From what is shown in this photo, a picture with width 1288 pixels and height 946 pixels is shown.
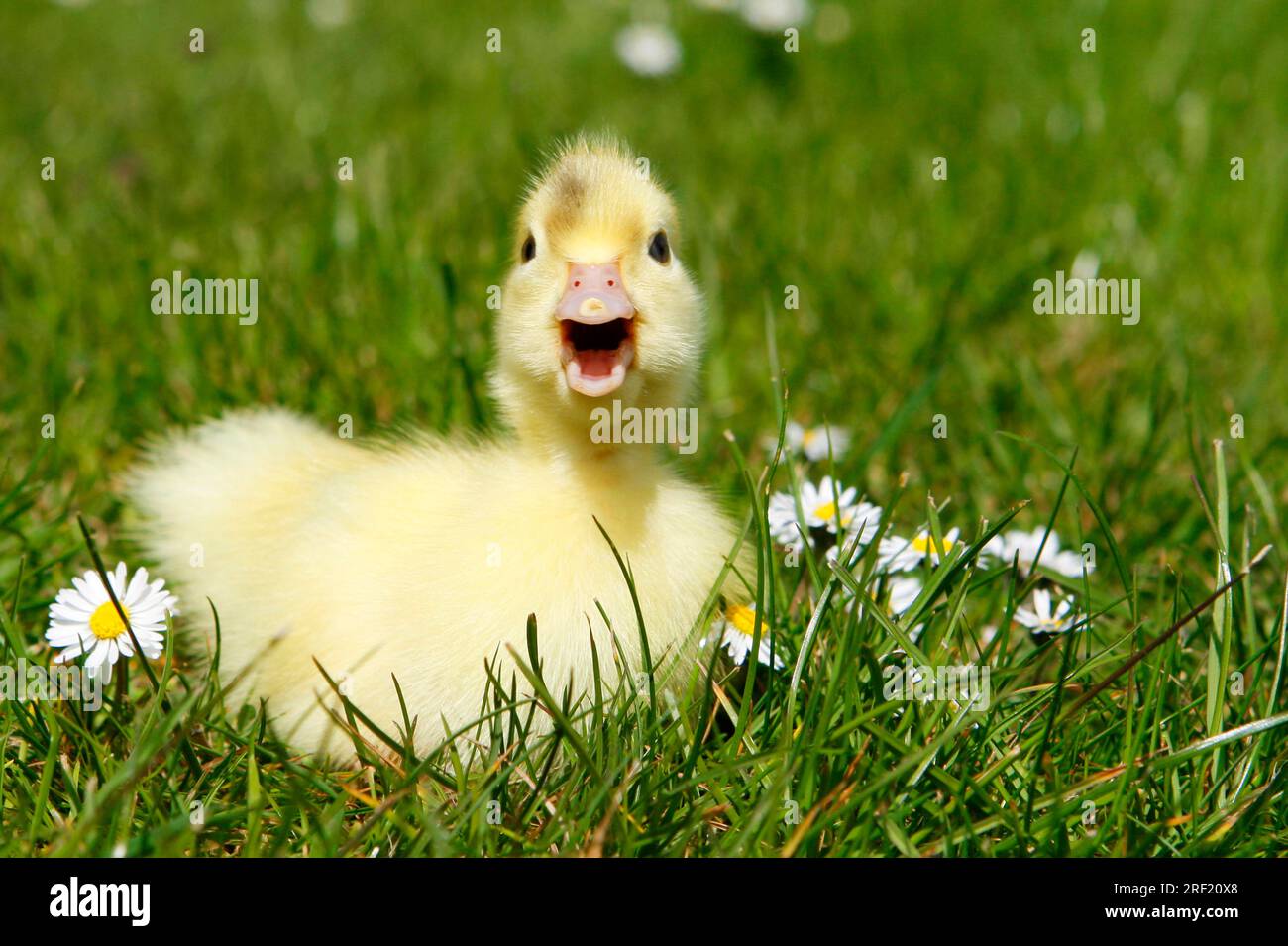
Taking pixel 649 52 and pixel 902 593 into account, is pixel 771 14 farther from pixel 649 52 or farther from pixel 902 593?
pixel 902 593

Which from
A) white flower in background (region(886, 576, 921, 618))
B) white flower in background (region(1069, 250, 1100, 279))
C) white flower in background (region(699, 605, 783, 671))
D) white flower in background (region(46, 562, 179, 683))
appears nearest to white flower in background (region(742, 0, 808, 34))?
white flower in background (region(1069, 250, 1100, 279))

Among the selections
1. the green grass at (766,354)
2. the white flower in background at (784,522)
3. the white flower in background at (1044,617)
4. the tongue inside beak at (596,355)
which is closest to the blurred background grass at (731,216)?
the green grass at (766,354)

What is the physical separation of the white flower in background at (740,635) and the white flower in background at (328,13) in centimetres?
512

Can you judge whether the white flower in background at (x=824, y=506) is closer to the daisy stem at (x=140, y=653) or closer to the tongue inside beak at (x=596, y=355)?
the tongue inside beak at (x=596, y=355)

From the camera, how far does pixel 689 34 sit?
6246mm

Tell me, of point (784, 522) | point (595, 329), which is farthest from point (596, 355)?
point (784, 522)

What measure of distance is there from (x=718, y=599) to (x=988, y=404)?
1.59m

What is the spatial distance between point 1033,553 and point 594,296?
1353mm

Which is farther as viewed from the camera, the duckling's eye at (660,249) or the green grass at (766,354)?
the duckling's eye at (660,249)

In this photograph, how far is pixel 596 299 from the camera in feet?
6.67

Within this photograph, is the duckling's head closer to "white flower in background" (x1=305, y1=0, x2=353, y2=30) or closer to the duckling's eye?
the duckling's eye

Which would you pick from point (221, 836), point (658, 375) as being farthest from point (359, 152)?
point (221, 836)

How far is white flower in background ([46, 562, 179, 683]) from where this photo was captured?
229 centimetres

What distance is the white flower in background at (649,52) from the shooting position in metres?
5.88
